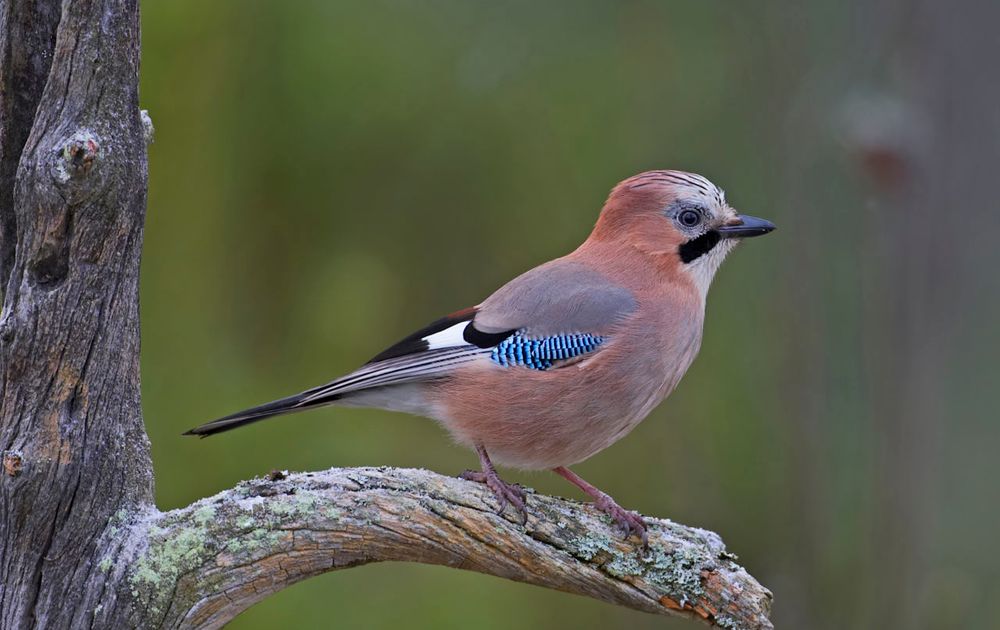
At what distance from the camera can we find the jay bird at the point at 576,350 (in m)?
3.33

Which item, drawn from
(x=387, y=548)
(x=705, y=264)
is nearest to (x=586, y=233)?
(x=705, y=264)

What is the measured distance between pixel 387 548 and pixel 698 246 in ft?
4.87

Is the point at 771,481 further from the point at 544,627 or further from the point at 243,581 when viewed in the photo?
the point at 243,581

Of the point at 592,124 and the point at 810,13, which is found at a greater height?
the point at 810,13

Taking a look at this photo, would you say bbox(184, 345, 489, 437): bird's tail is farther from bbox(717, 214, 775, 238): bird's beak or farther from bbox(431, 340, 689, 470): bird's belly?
bbox(717, 214, 775, 238): bird's beak

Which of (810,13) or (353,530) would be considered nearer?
(353,530)

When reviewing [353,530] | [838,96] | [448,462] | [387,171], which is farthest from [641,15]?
[353,530]

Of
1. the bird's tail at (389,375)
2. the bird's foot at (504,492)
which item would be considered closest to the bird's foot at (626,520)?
the bird's foot at (504,492)

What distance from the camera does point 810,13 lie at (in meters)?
5.69

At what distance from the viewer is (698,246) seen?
3691 mm

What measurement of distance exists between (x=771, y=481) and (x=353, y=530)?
329cm

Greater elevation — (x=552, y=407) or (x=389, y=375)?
(x=389, y=375)

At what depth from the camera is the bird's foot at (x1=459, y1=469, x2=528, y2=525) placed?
9.90ft

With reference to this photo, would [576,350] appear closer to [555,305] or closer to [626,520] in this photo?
[555,305]
